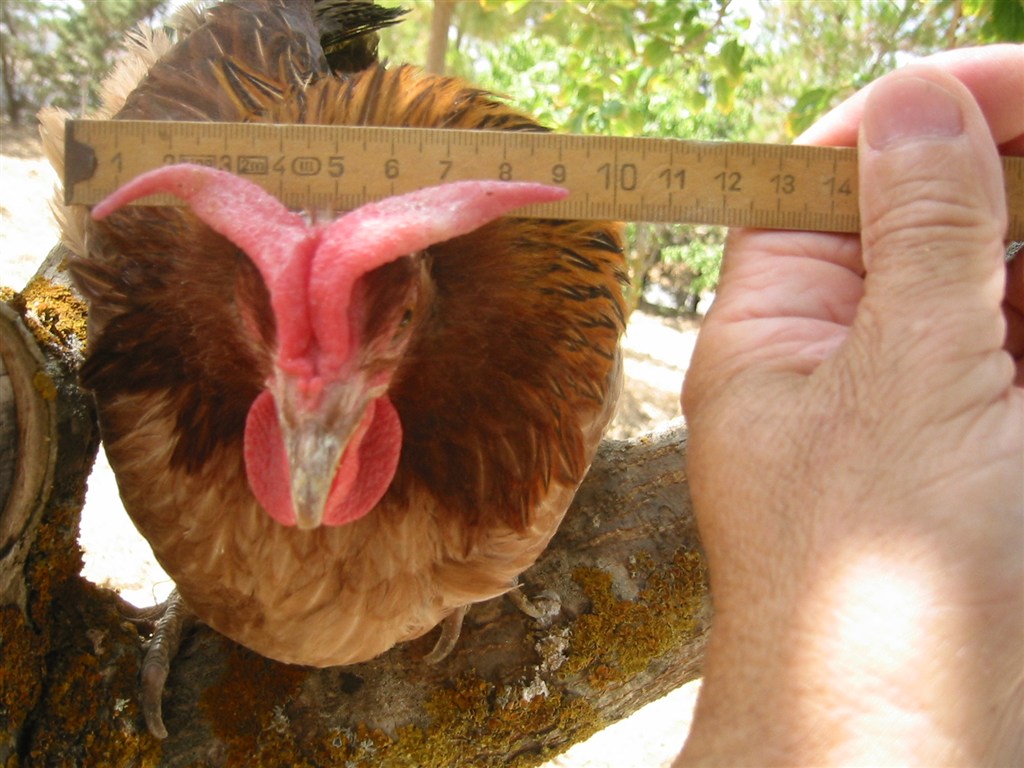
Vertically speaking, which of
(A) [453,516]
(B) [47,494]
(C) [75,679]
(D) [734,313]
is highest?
(D) [734,313]

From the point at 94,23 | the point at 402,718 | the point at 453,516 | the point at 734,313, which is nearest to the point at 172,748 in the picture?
the point at 402,718

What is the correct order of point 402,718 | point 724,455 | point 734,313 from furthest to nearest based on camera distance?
point 402,718 → point 734,313 → point 724,455

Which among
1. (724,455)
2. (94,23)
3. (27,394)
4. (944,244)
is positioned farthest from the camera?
(94,23)

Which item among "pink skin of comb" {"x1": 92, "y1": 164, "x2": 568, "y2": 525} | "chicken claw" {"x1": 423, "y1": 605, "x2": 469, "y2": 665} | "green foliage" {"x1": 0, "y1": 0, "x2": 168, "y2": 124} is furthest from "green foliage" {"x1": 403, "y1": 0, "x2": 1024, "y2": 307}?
"green foliage" {"x1": 0, "y1": 0, "x2": 168, "y2": 124}

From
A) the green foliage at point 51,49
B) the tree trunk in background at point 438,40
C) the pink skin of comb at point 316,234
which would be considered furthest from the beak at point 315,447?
the green foliage at point 51,49

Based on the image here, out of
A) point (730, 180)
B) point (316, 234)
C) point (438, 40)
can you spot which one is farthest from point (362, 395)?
point (438, 40)

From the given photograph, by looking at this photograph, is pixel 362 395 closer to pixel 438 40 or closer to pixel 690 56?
pixel 690 56

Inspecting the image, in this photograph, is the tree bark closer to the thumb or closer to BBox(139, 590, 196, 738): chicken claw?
BBox(139, 590, 196, 738): chicken claw

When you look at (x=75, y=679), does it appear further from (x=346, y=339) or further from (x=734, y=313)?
(x=734, y=313)

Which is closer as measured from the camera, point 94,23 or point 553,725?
point 553,725
